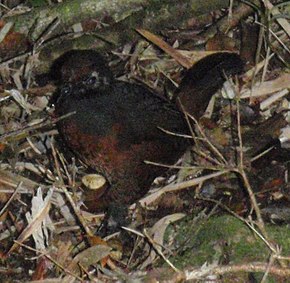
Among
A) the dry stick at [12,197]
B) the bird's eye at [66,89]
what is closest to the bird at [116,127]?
the bird's eye at [66,89]

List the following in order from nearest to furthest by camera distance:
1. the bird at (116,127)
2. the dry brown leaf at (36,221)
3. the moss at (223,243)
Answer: the moss at (223,243) → the dry brown leaf at (36,221) → the bird at (116,127)

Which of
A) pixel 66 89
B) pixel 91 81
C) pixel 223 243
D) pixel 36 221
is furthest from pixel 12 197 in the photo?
pixel 223 243

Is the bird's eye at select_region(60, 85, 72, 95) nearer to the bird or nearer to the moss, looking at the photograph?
the bird

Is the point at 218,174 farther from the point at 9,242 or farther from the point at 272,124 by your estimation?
the point at 9,242

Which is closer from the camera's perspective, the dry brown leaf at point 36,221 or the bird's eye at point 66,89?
the dry brown leaf at point 36,221

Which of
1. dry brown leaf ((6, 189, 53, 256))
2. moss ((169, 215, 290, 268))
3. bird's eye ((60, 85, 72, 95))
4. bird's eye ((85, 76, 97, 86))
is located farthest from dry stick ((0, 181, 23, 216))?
moss ((169, 215, 290, 268))

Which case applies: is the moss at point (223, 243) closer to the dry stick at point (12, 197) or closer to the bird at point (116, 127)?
the bird at point (116, 127)

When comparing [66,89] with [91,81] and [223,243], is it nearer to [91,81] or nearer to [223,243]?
[91,81]

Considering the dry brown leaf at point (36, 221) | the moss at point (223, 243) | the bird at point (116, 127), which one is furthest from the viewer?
the bird at point (116, 127)

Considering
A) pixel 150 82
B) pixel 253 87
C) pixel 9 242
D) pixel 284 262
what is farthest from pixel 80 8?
pixel 284 262
